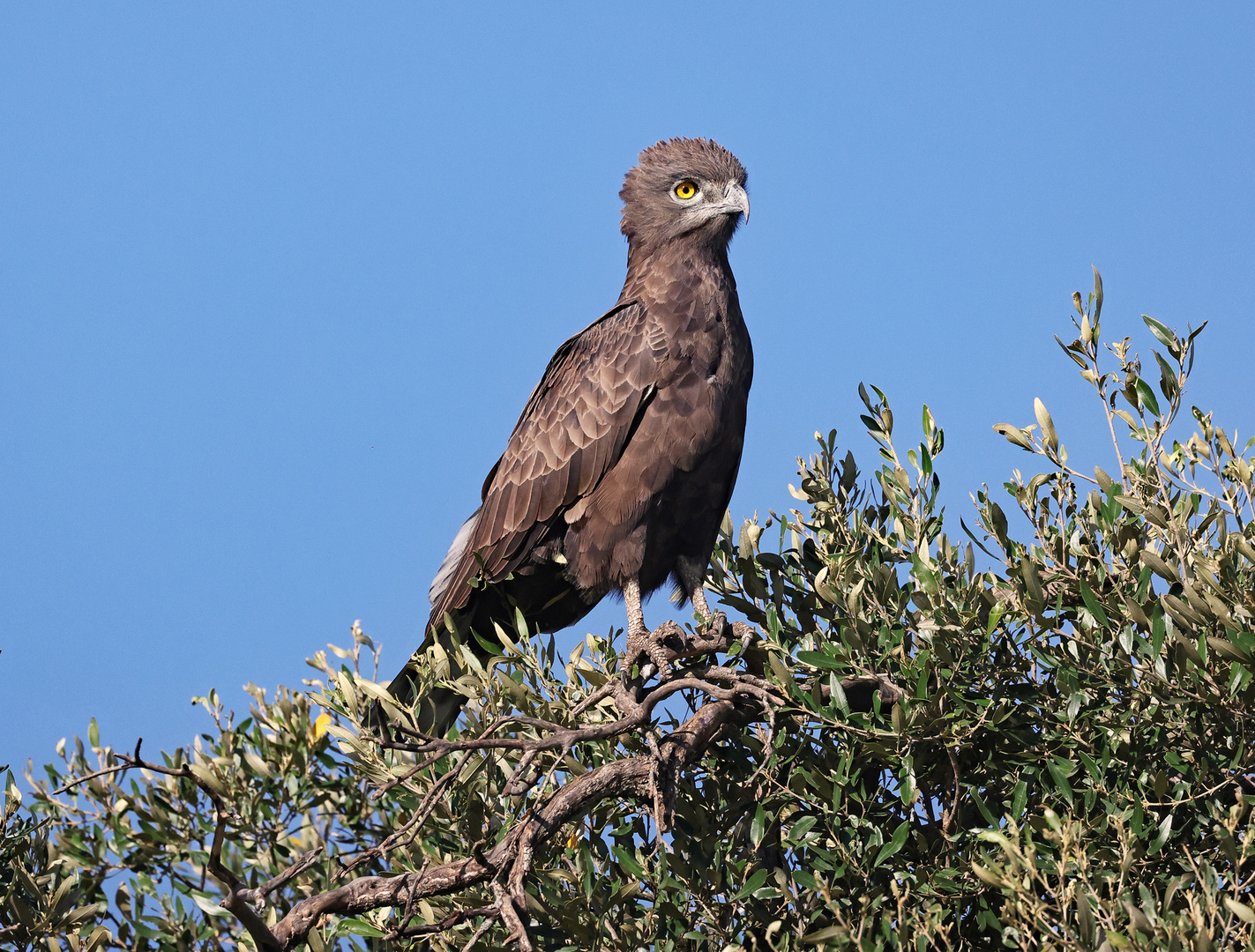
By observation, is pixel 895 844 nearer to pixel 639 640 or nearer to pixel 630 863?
pixel 630 863

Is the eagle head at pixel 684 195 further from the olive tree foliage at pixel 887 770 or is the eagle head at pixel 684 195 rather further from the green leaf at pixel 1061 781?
the green leaf at pixel 1061 781

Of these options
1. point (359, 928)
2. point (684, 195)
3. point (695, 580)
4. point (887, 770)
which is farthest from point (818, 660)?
point (684, 195)

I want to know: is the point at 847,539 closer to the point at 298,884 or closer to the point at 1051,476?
the point at 1051,476

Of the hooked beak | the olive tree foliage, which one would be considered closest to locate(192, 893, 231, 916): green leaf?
the olive tree foliage

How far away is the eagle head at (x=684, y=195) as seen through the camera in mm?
6562

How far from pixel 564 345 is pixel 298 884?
3.36 m

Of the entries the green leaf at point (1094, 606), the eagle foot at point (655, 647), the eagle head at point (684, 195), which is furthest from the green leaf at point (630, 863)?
the eagle head at point (684, 195)

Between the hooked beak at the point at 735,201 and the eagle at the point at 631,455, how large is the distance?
11 millimetres

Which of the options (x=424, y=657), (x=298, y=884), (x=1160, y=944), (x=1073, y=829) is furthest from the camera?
(x=298, y=884)

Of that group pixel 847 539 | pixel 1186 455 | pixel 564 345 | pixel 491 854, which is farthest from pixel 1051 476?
pixel 564 345

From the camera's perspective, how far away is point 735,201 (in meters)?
6.55

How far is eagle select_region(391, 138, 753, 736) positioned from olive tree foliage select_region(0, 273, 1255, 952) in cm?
79

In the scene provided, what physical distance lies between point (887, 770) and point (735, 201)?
3745 millimetres

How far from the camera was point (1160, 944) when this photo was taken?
2844 mm
